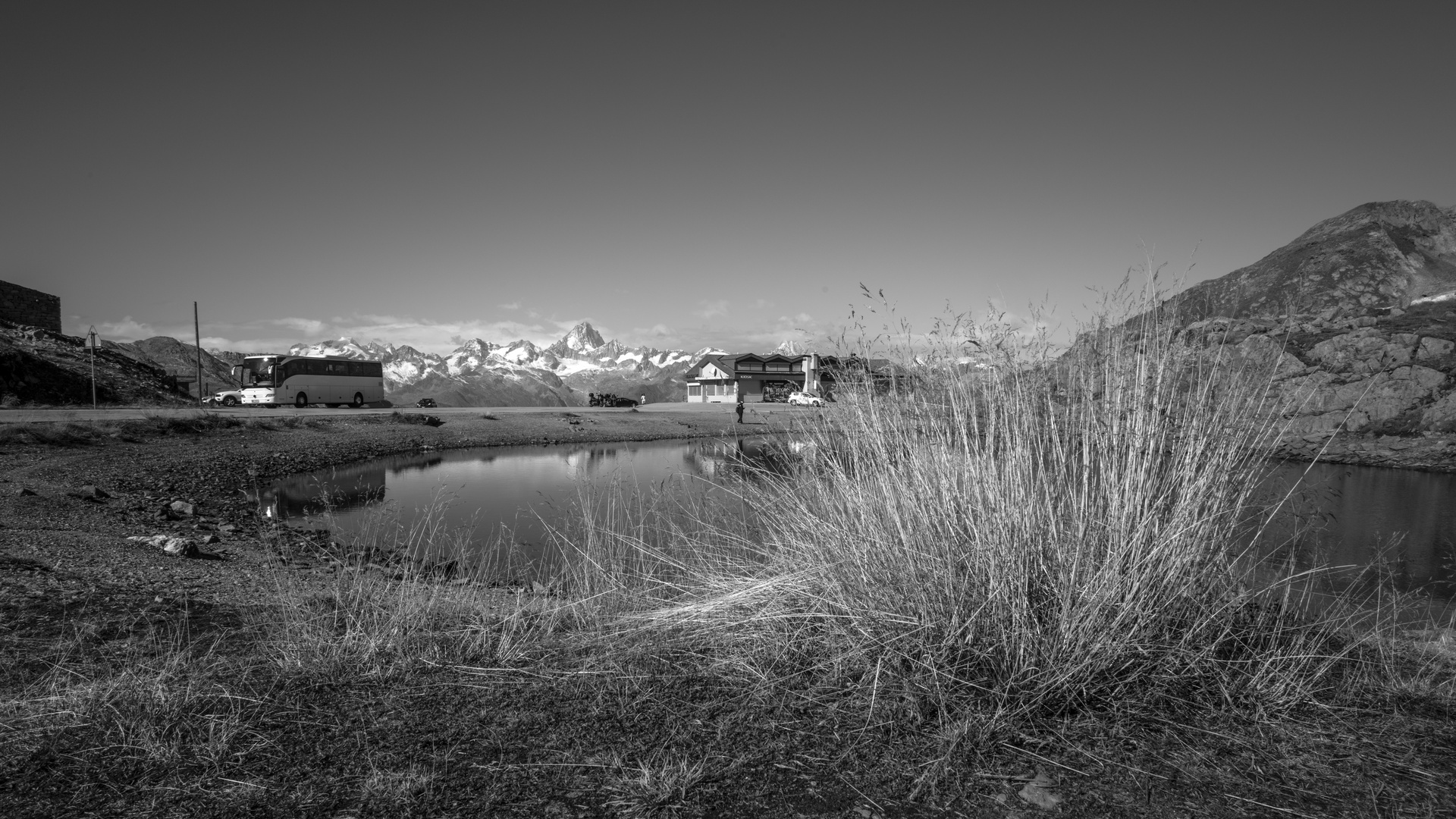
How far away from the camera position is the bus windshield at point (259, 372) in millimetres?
38469

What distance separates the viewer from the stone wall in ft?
131

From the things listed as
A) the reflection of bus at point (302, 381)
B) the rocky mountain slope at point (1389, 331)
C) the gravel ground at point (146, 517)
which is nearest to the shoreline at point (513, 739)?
the gravel ground at point (146, 517)

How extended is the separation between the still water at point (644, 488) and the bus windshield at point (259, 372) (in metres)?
17.1

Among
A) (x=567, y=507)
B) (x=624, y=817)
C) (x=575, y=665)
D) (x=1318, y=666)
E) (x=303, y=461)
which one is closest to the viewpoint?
(x=624, y=817)

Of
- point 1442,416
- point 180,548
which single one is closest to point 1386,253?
point 1442,416

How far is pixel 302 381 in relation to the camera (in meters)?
39.7

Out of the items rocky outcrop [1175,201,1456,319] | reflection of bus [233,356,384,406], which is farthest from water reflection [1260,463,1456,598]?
reflection of bus [233,356,384,406]

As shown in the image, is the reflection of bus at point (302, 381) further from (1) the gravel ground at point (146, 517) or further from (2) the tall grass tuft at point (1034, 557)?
(2) the tall grass tuft at point (1034, 557)

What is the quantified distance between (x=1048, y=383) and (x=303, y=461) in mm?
23363

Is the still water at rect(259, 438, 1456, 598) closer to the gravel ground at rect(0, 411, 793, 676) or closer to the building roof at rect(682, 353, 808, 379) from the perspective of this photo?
the gravel ground at rect(0, 411, 793, 676)

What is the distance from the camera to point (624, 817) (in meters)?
2.15

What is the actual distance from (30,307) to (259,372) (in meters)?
15.0

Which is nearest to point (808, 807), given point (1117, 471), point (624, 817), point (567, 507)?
point (624, 817)

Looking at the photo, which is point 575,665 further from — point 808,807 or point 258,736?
point 808,807
